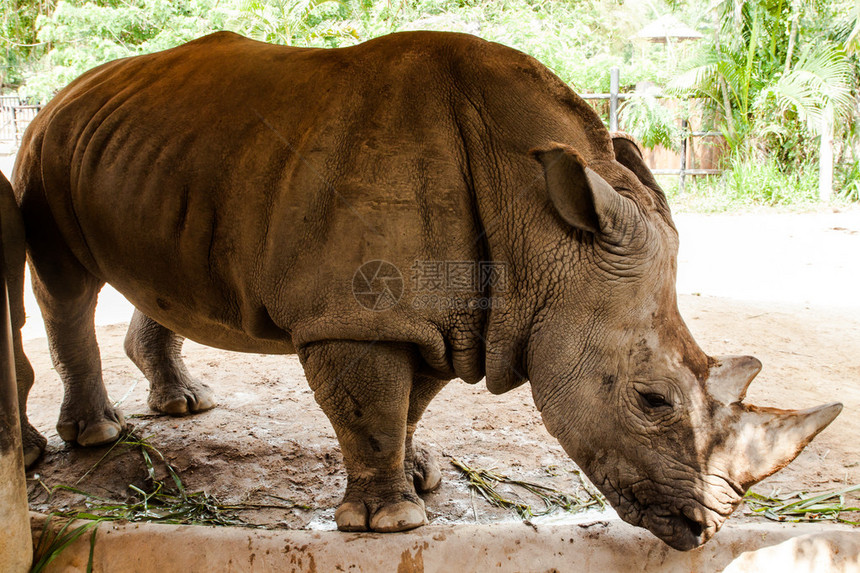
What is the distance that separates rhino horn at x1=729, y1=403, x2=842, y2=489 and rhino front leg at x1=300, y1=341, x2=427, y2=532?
1.17 metres

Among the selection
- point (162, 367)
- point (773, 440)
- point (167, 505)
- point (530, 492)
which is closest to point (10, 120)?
point (162, 367)

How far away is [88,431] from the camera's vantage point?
414 cm

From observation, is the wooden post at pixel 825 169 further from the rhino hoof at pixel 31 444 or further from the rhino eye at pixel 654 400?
the rhino hoof at pixel 31 444

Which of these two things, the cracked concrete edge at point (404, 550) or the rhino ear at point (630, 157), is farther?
the rhino ear at point (630, 157)

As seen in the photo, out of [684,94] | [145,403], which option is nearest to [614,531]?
[145,403]

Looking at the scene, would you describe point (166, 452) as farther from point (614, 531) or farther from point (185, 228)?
point (614, 531)

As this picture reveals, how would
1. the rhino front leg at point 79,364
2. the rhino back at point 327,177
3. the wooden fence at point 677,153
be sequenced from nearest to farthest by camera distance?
the rhino back at point 327,177 → the rhino front leg at point 79,364 → the wooden fence at point 677,153

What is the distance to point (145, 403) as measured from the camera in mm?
4965

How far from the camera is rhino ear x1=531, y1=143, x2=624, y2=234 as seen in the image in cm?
247

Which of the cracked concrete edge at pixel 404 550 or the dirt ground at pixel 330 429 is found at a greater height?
the cracked concrete edge at pixel 404 550

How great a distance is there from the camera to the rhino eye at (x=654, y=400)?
257cm

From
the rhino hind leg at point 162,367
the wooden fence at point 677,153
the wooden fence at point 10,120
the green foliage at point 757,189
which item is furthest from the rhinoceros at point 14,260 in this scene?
the wooden fence at point 10,120

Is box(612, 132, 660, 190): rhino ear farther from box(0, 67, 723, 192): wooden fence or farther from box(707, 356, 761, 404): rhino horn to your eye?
box(0, 67, 723, 192): wooden fence

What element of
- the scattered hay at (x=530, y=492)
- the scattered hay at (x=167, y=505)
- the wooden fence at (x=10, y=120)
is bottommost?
the scattered hay at (x=530, y=492)
